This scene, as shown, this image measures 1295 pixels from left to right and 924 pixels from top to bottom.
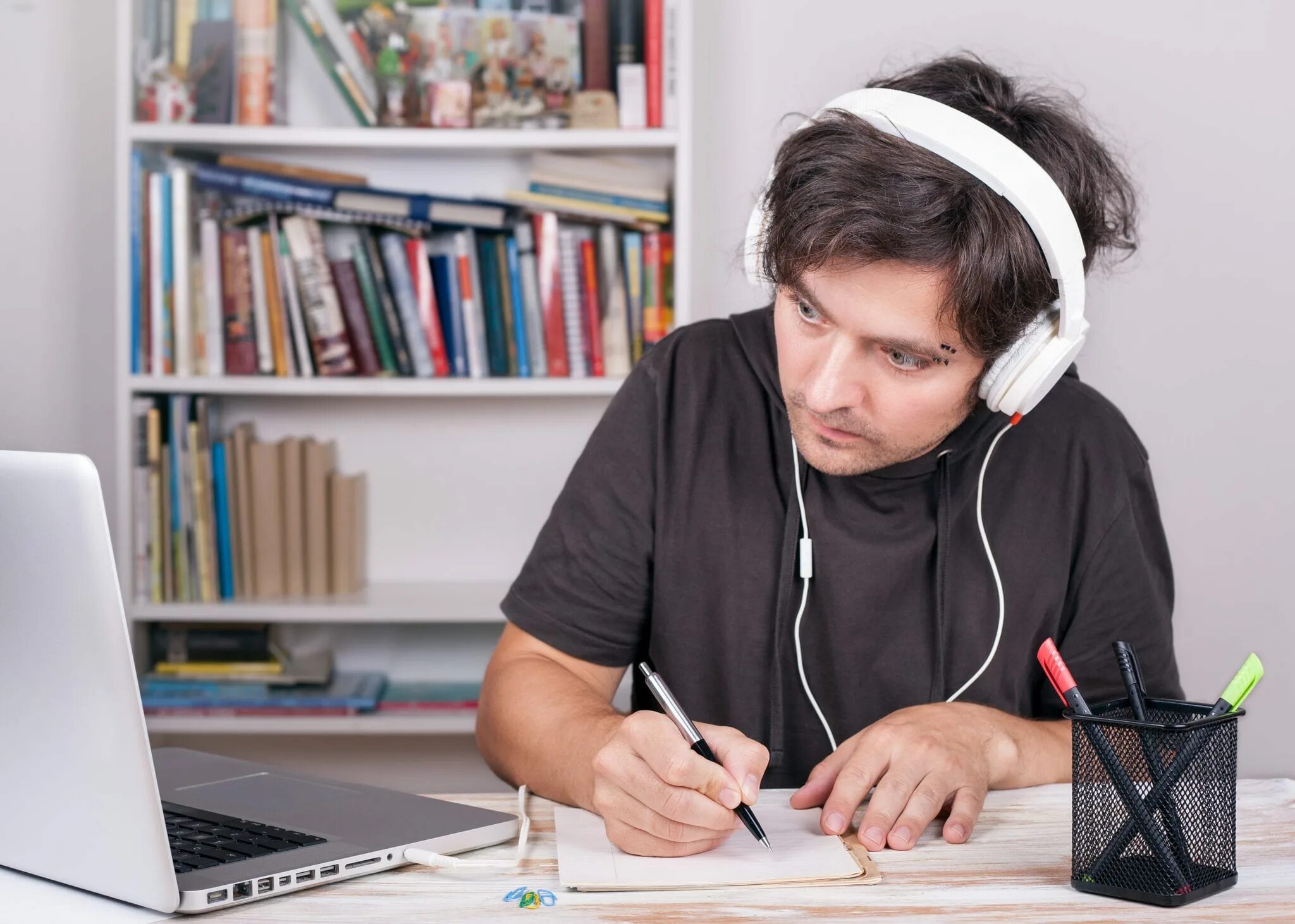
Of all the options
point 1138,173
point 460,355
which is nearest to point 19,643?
point 460,355

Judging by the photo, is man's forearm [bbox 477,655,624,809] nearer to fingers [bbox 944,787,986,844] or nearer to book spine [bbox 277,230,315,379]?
fingers [bbox 944,787,986,844]

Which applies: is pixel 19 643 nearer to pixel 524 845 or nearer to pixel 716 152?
pixel 524 845

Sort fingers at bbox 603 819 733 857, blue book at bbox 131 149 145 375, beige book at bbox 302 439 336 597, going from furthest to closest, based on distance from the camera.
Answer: beige book at bbox 302 439 336 597, blue book at bbox 131 149 145 375, fingers at bbox 603 819 733 857

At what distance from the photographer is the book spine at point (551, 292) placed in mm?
2377

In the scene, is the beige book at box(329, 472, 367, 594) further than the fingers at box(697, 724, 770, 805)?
Yes

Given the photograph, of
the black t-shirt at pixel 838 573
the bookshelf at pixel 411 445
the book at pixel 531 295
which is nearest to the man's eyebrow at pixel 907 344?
the black t-shirt at pixel 838 573

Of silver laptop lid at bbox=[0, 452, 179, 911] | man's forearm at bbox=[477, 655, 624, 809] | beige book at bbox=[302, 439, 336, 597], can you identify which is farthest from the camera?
beige book at bbox=[302, 439, 336, 597]

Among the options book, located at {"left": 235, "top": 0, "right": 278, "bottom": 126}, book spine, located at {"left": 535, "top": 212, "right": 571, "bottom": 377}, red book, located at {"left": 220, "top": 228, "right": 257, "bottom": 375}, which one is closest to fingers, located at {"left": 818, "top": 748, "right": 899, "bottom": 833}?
book spine, located at {"left": 535, "top": 212, "right": 571, "bottom": 377}

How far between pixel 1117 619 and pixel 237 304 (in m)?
1.68

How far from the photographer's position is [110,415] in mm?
2566

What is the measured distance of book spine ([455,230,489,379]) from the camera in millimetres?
2381

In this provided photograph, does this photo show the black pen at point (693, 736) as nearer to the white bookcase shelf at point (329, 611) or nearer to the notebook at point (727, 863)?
the notebook at point (727, 863)

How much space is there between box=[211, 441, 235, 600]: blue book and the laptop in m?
1.52

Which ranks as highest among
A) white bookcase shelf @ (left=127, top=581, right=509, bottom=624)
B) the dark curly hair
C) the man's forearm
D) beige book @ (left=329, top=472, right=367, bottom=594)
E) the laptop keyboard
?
the dark curly hair
